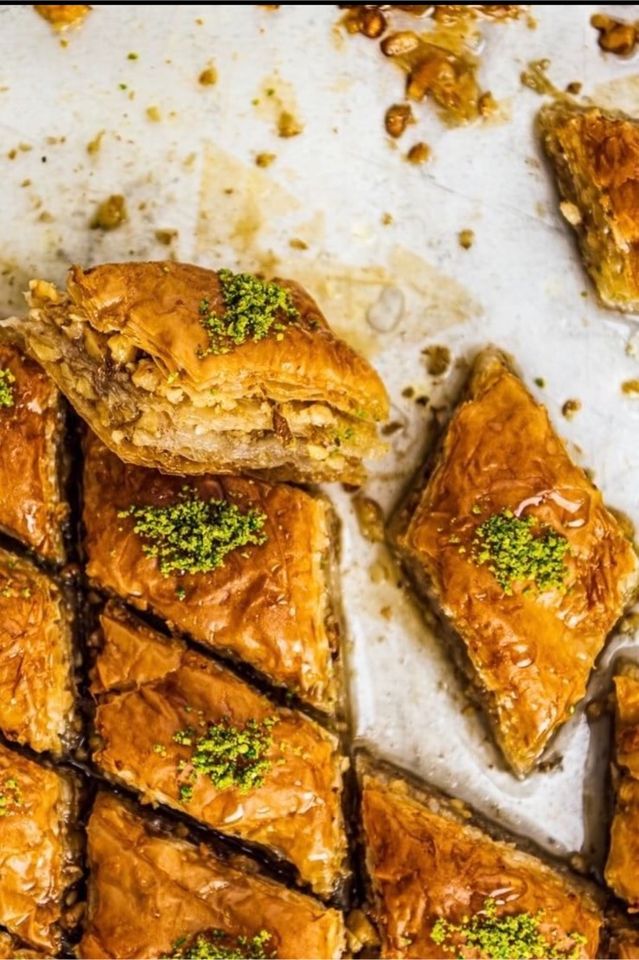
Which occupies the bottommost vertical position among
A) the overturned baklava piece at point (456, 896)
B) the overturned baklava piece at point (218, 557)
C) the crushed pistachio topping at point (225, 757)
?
the overturned baklava piece at point (456, 896)

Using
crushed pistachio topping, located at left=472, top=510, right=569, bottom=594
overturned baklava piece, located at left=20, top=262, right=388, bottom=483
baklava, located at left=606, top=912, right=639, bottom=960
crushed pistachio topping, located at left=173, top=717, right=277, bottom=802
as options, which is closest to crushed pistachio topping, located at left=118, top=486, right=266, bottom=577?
overturned baklava piece, located at left=20, top=262, right=388, bottom=483

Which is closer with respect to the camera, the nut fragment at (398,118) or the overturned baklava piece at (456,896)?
the overturned baklava piece at (456,896)

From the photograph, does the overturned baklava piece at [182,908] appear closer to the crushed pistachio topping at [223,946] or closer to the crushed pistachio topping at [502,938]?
the crushed pistachio topping at [223,946]

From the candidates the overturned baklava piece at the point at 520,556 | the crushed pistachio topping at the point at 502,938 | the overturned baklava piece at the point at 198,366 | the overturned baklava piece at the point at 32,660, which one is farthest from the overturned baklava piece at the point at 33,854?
the overturned baklava piece at the point at 520,556

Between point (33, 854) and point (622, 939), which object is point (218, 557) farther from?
point (622, 939)

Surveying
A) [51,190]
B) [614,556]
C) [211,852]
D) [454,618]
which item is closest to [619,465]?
[614,556]

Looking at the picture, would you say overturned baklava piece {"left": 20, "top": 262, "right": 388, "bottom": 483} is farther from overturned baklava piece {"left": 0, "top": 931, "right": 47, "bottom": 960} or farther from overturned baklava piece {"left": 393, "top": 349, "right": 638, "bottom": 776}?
overturned baklava piece {"left": 0, "top": 931, "right": 47, "bottom": 960}

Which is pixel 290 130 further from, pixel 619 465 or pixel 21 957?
pixel 21 957
